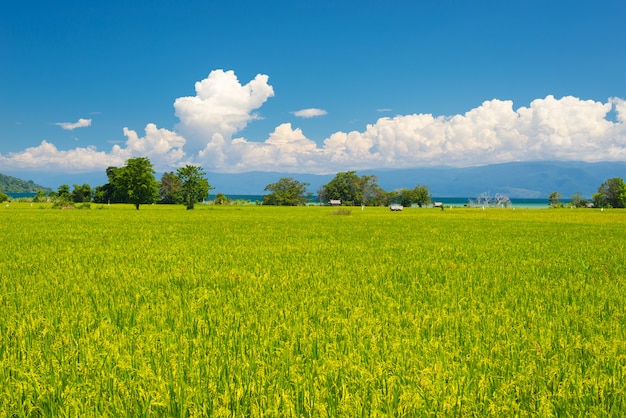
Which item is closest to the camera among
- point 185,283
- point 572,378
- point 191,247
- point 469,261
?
point 572,378

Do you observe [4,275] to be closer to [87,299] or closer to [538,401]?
[87,299]

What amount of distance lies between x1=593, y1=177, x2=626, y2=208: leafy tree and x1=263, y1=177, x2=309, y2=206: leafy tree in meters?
96.2

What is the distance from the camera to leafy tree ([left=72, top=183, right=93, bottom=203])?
5002 inches

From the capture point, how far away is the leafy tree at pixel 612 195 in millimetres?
123375

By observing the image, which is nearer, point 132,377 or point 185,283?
point 132,377

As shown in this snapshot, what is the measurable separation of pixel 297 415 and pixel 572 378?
102 inches

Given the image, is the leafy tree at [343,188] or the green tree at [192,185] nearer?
the green tree at [192,185]

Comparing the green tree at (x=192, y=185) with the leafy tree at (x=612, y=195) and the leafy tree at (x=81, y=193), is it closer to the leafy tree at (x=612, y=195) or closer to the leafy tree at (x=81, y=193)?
the leafy tree at (x=81, y=193)

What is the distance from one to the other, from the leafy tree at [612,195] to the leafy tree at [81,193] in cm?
16536

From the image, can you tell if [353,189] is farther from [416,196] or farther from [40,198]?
[40,198]

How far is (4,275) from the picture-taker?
9539 mm

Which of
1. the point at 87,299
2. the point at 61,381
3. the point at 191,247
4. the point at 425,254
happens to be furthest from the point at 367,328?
the point at 191,247

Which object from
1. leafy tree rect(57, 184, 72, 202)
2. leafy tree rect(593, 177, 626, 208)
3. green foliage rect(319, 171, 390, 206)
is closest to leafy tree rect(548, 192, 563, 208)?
leafy tree rect(593, 177, 626, 208)

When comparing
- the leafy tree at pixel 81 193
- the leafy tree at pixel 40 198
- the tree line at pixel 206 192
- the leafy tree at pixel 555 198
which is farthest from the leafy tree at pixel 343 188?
the leafy tree at pixel 40 198
